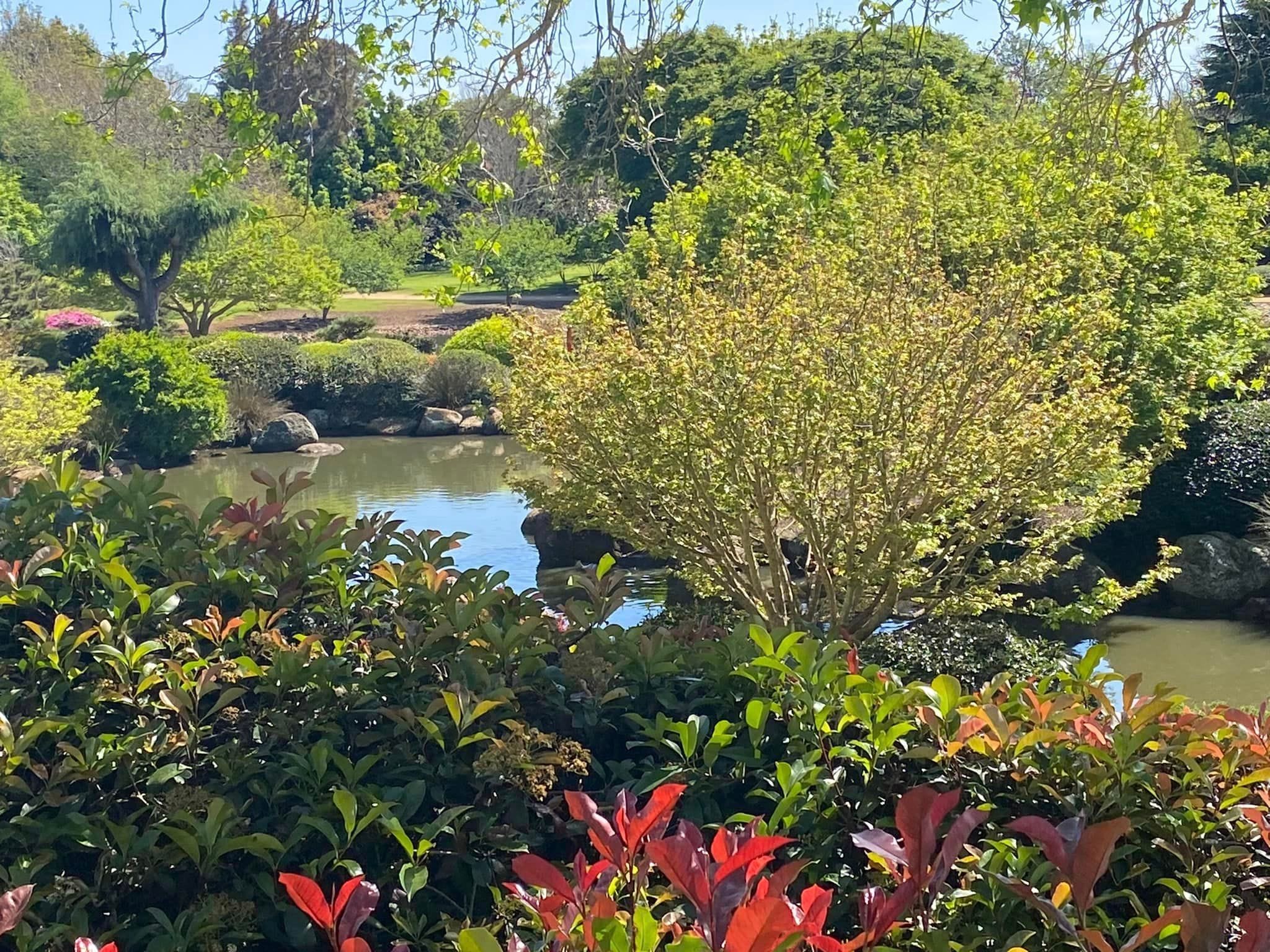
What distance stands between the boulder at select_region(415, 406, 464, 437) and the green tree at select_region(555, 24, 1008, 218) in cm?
568

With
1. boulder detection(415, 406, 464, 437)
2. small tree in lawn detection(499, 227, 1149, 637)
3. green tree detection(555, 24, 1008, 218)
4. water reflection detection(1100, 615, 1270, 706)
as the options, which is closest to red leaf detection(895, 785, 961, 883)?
green tree detection(555, 24, 1008, 218)

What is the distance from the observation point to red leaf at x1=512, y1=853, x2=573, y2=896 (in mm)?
1526

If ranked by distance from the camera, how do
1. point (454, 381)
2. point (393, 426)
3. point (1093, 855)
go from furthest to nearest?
point (454, 381), point (393, 426), point (1093, 855)

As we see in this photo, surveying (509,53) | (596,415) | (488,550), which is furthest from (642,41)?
(488,550)

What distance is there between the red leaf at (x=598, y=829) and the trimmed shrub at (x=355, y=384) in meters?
23.3

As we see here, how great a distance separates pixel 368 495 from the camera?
17625 millimetres

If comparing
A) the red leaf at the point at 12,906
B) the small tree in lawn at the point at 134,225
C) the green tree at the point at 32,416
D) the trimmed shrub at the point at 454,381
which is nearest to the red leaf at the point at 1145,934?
the red leaf at the point at 12,906

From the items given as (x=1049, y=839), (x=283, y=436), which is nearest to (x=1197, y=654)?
(x=1049, y=839)

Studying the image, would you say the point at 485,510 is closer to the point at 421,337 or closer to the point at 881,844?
the point at 881,844

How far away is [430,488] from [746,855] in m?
17.0

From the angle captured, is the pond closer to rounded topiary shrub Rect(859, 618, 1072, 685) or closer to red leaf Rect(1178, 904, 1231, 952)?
rounded topiary shrub Rect(859, 618, 1072, 685)

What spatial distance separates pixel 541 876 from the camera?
1.53 metres

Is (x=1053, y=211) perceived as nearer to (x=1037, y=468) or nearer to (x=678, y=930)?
(x=1037, y=468)

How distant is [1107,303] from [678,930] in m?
8.84
